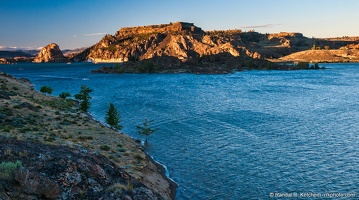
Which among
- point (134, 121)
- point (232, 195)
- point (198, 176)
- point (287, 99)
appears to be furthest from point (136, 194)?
point (287, 99)

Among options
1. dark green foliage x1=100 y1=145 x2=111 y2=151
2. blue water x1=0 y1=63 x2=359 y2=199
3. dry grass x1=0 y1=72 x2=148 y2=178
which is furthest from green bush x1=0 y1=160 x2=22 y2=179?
dark green foliage x1=100 y1=145 x2=111 y2=151

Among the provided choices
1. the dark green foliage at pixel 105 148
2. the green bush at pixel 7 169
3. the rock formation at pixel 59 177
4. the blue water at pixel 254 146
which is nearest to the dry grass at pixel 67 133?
the dark green foliage at pixel 105 148

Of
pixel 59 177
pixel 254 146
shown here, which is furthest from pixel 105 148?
pixel 59 177

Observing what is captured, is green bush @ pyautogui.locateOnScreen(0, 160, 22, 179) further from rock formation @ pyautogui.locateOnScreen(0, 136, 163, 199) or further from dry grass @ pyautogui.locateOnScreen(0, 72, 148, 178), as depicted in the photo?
dry grass @ pyautogui.locateOnScreen(0, 72, 148, 178)

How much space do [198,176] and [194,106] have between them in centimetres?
4439

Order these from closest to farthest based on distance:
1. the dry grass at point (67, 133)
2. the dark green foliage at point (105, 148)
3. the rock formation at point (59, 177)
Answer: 1. the rock formation at point (59, 177)
2. the dry grass at point (67, 133)
3. the dark green foliage at point (105, 148)

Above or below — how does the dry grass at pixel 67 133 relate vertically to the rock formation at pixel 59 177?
below

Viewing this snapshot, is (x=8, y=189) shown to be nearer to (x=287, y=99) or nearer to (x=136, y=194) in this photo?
(x=136, y=194)

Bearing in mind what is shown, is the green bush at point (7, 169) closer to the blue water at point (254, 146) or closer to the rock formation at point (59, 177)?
the rock formation at point (59, 177)

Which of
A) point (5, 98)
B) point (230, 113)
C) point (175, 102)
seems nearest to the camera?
point (5, 98)

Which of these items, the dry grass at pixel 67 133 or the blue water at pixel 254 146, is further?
the dry grass at pixel 67 133

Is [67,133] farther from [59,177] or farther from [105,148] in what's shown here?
[59,177]

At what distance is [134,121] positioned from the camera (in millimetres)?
58750

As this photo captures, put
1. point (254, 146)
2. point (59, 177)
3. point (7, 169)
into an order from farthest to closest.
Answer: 1. point (254, 146)
2. point (59, 177)
3. point (7, 169)
